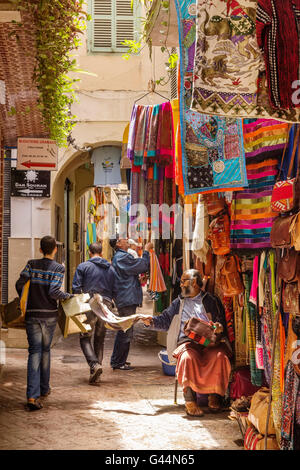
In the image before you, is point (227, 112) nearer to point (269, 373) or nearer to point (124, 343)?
point (269, 373)

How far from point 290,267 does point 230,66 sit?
144 cm

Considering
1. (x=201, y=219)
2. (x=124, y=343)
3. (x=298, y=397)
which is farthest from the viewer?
(x=124, y=343)

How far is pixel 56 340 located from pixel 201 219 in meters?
6.99

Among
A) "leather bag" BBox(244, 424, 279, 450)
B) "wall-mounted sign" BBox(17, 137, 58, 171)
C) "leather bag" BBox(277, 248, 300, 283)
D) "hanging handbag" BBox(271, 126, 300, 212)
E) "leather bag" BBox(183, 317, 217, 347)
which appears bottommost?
"leather bag" BBox(244, 424, 279, 450)

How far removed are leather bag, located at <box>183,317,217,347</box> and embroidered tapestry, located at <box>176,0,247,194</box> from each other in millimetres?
1764

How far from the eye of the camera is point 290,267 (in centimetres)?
436

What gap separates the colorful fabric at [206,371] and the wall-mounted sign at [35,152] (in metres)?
3.62

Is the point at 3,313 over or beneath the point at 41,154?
beneath

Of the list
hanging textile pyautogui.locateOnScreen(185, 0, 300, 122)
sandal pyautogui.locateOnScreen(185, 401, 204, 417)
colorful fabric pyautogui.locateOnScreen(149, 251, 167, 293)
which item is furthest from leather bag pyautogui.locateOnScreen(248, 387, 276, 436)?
colorful fabric pyautogui.locateOnScreen(149, 251, 167, 293)

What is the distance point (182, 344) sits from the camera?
695 cm

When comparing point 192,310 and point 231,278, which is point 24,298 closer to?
point 192,310

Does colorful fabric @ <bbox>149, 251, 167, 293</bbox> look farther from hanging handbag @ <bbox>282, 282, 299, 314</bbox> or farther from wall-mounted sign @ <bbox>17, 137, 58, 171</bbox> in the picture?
hanging handbag @ <bbox>282, 282, 299, 314</bbox>

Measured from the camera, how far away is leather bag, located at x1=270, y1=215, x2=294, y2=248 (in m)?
4.31

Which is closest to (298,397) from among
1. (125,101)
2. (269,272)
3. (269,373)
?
(269,373)
